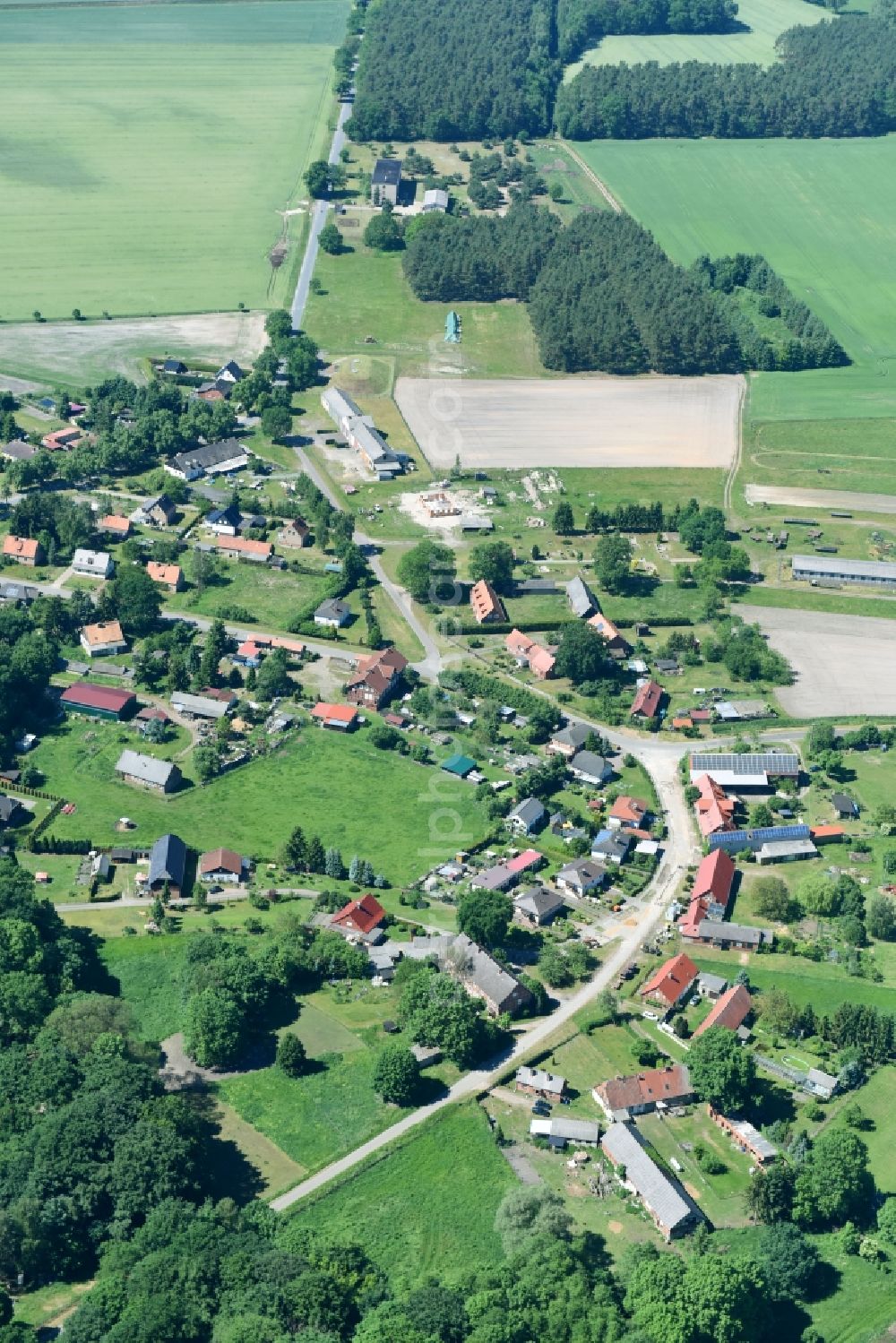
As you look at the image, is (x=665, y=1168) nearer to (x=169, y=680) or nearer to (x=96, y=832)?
(x=96, y=832)

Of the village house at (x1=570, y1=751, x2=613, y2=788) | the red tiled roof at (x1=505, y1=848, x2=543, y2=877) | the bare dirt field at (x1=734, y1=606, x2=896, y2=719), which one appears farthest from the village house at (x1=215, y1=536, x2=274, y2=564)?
the red tiled roof at (x1=505, y1=848, x2=543, y2=877)

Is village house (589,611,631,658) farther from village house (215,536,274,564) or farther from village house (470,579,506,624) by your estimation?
village house (215,536,274,564)

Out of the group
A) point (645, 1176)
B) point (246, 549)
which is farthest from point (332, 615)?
point (645, 1176)

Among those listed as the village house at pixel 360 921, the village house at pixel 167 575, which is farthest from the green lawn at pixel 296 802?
the village house at pixel 167 575

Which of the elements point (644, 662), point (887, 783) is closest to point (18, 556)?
point (644, 662)

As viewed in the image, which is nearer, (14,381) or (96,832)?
(96,832)

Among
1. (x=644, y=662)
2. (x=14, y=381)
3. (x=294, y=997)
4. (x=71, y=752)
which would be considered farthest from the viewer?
(x=14, y=381)

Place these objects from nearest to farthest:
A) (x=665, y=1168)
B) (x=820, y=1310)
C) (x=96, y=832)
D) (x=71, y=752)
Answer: (x=820, y=1310), (x=665, y=1168), (x=96, y=832), (x=71, y=752)

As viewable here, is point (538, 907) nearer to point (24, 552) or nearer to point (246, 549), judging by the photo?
point (246, 549)
